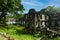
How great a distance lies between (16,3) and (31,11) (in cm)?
1077

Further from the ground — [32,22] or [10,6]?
[10,6]

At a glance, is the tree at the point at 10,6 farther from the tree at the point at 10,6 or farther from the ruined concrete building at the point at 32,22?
the ruined concrete building at the point at 32,22

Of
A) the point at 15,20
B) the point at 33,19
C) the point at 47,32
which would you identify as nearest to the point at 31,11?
the point at 33,19

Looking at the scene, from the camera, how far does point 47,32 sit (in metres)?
24.1

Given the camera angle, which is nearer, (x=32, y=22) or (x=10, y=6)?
(x=32, y=22)

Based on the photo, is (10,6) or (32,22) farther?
(10,6)

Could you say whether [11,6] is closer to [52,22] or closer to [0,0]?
[0,0]

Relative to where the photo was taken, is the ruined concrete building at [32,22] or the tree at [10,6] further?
the tree at [10,6]

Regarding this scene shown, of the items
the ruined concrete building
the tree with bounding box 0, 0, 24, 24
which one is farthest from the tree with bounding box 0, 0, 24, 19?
the ruined concrete building

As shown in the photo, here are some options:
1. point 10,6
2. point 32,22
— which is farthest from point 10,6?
point 32,22

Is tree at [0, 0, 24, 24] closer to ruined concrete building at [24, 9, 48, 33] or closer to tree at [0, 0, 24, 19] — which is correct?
tree at [0, 0, 24, 19]

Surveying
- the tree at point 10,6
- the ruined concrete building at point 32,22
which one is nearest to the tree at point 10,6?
the tree at point 10,6

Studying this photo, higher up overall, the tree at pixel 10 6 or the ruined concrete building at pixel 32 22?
the tree at pixel 10 6

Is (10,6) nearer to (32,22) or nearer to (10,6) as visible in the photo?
(10,6)
